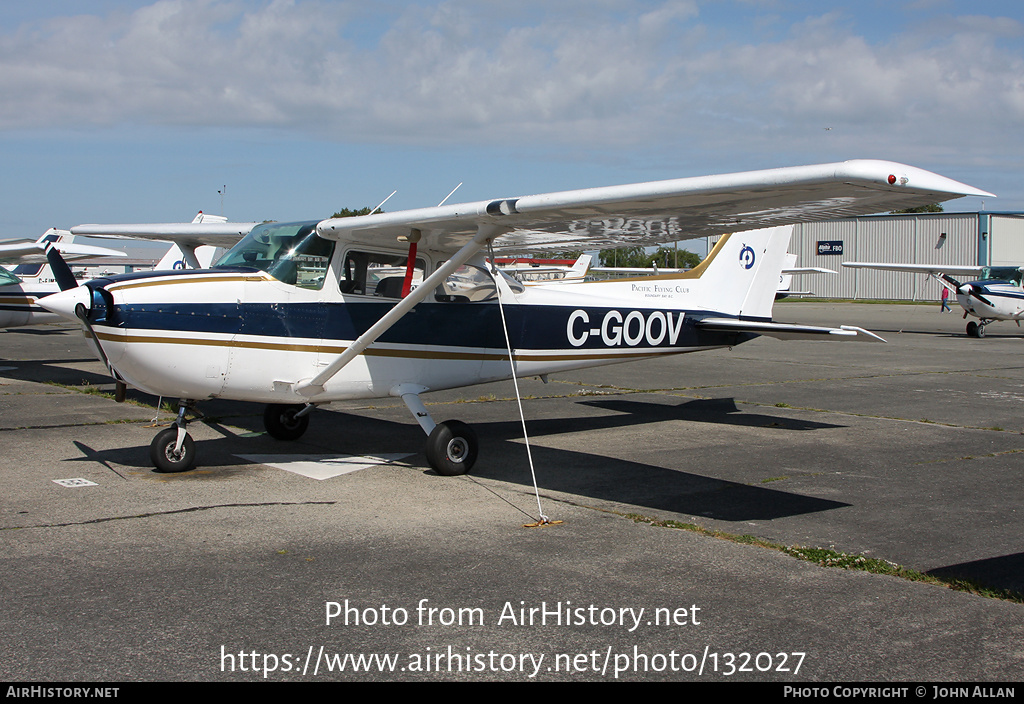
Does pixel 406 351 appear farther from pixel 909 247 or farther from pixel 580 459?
pixel 909 247

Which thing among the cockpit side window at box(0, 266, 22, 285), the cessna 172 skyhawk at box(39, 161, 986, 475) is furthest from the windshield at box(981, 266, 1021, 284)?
the cockpit side window at box(0, 266, 22, 285)

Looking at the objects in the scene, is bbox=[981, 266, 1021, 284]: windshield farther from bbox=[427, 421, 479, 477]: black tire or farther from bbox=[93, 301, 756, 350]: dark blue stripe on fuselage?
bbox=[427, 421, 479, 477]: black tire

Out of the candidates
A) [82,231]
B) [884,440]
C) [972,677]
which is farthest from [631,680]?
[82,231]

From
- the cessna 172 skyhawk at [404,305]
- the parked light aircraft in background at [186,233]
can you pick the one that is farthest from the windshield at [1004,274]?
the parked light aircraft in background at [186,233]

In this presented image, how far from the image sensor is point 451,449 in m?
7.15

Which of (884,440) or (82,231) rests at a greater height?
(82,231)

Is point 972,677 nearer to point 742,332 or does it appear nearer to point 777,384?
point 742,332

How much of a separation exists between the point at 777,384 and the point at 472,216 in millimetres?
8875

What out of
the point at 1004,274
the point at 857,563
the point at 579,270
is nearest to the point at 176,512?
the point at 857,563

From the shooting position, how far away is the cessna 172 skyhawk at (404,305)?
5789mm

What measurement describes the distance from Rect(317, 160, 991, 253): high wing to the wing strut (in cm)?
27

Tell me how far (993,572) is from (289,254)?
5.56 m

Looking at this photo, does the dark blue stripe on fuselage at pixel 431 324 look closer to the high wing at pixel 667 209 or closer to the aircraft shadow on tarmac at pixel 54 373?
the high wing at pixel 667 209

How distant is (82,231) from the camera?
11633mm
